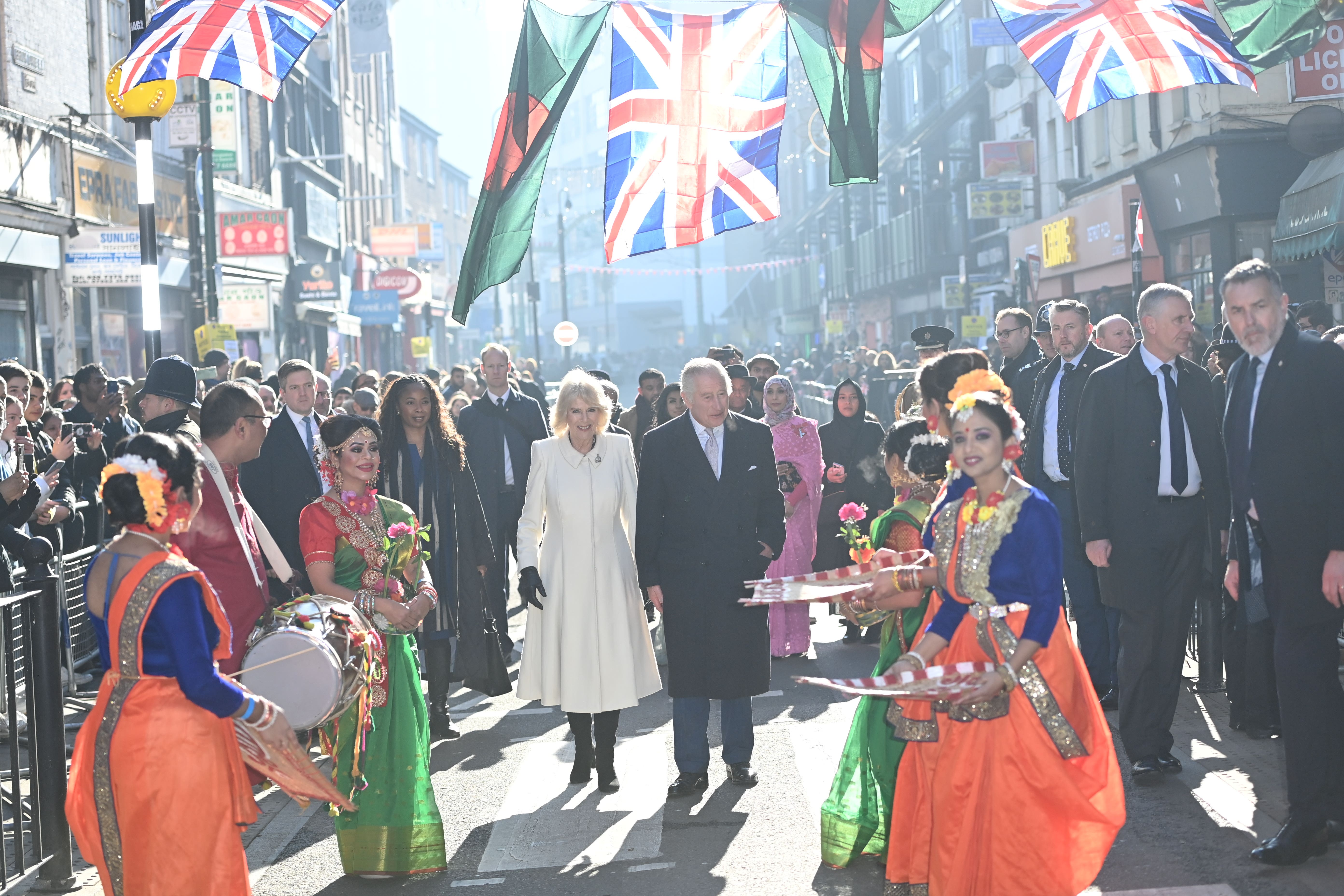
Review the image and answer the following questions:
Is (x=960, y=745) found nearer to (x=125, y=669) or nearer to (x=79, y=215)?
(x=125, y=669)

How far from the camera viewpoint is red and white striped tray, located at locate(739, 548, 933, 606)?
489 centimetres

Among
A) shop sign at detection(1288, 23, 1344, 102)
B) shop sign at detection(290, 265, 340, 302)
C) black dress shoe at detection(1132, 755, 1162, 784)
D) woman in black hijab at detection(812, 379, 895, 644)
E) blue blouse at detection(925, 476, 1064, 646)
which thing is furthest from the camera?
shop sign at detection(290, 265, 340, 302)

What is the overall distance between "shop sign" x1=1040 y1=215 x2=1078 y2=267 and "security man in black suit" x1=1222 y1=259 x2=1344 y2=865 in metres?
23.3

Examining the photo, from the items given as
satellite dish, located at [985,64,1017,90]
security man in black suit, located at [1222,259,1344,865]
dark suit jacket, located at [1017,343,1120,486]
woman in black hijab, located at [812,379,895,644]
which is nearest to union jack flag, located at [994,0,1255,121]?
dark suit jacket, located at [1017,343,1120,486]

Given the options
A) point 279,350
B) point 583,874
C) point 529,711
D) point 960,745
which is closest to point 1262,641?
point 960,745

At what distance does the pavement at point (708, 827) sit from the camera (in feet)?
17.1

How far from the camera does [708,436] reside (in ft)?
22.3

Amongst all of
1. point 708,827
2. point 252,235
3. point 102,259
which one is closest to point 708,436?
point 708,827

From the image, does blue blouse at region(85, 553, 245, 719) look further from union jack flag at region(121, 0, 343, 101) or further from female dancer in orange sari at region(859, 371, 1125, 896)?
union jack flag at region(121, 0, 343, 101)

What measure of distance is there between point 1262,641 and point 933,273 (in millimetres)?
34740

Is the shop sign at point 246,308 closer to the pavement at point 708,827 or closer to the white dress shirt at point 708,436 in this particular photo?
the pavement at point 708,827

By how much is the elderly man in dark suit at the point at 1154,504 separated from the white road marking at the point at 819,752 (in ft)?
4.53

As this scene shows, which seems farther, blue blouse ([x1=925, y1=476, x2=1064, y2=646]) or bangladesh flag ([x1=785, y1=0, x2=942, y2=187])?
bangladesh flag ([x1=785, y1=0, x2=942, y2=187])

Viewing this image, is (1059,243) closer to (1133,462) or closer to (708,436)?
(1133,462)
